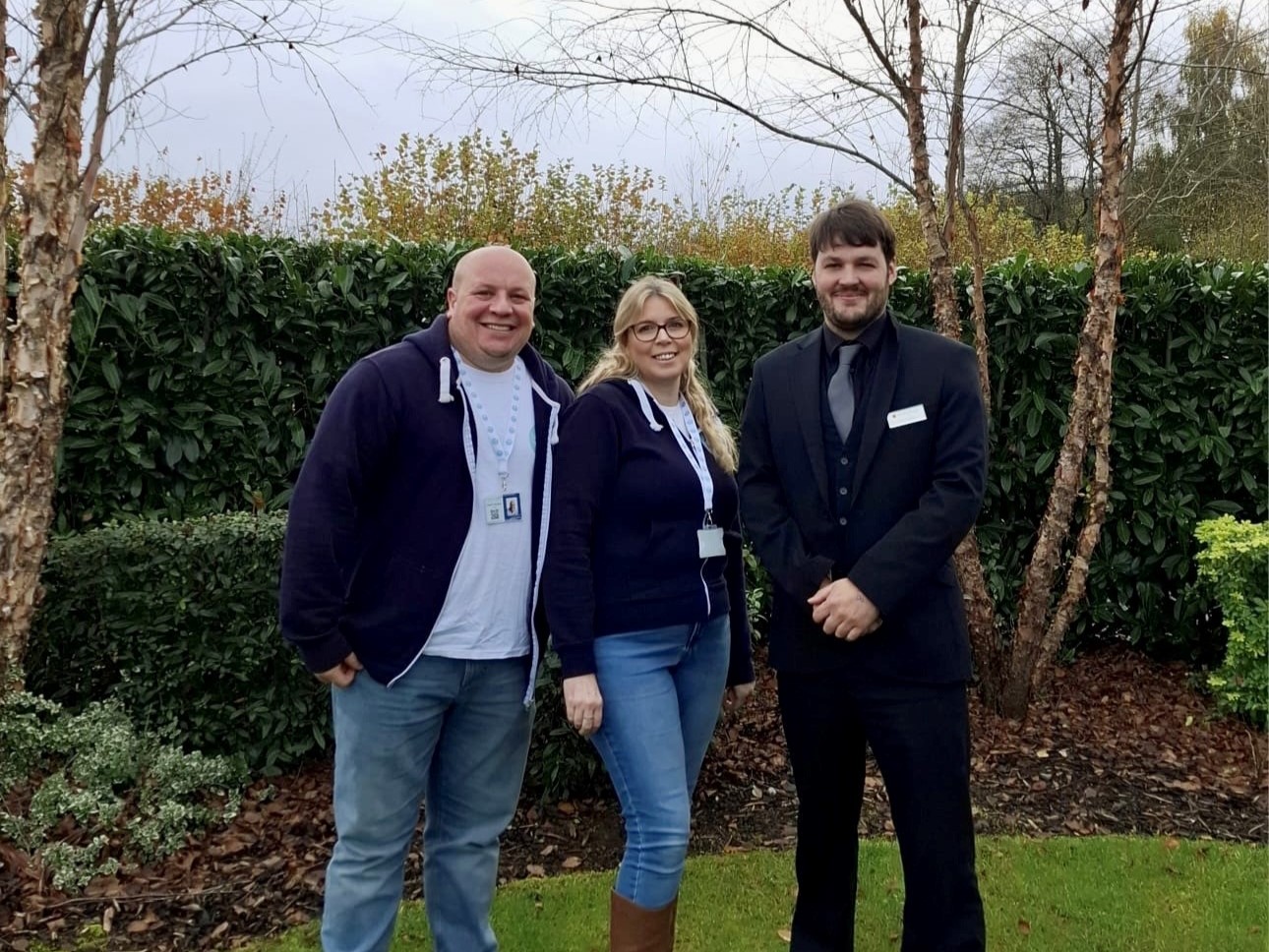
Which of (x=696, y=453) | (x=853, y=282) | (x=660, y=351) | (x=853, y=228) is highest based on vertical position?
(x=853, y=228)

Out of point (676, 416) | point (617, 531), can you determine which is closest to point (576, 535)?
point (617, 531)

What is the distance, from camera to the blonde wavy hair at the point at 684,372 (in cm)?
233

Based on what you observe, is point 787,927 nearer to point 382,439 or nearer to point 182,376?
point 382,439

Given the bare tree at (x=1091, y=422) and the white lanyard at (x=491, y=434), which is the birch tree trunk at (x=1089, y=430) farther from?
the white lanyard at (x=491, y=434)

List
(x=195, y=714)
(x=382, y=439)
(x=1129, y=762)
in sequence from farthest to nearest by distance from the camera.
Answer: (x=1129, y=762)
(x=195, y=714)
(x=382, y=439)

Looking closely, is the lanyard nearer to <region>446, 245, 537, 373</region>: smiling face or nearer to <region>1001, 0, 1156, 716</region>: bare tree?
<region>446, 245, 537, 373</region>: smiling face

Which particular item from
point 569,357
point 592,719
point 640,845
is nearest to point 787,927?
point 640,845

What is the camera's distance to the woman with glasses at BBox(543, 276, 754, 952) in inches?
85.0

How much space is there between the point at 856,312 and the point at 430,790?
1.63 metres

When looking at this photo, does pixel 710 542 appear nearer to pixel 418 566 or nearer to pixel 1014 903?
pixel 418 566

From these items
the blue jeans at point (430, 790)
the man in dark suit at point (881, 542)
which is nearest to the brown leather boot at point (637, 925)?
the blue jeans at point (430, 790)

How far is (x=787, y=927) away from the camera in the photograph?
3.04m

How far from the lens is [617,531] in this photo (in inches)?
87.4

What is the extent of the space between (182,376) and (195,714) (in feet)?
5.02
